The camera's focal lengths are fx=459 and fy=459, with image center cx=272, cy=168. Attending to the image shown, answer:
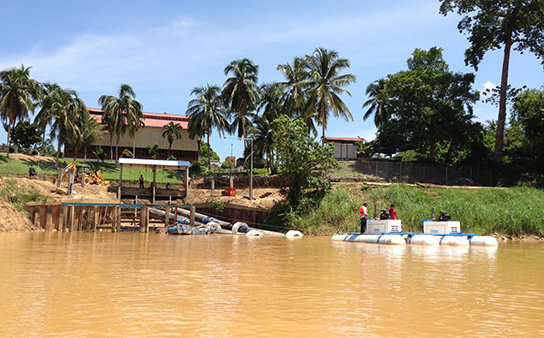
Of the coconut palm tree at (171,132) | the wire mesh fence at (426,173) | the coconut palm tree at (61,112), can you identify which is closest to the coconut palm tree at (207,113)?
the coconut palm tree at (171,132)

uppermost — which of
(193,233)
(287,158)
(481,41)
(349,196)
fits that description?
(481,41)

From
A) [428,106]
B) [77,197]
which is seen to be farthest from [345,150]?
[77,197]

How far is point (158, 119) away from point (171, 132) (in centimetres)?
808

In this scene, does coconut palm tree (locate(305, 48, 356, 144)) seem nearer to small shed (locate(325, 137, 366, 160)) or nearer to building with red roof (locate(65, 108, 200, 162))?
small shed (locate(325, 137, 366, 160))

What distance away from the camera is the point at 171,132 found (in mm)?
63156

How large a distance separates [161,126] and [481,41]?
43.0m

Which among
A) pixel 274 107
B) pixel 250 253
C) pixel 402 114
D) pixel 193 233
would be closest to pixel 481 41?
pixel 402 114

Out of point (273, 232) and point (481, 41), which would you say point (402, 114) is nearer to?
point (481, 41)

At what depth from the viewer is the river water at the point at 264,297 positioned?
6.02m

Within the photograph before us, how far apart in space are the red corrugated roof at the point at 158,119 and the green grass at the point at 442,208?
40.1 meters

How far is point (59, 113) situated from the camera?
5462cm

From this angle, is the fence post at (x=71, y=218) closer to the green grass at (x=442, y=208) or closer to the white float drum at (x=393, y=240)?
the green grass at (x=442, y=208)

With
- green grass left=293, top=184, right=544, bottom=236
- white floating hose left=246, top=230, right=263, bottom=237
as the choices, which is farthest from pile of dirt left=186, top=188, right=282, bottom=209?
white floating hose left=246, top=230, right=263, bottom=237

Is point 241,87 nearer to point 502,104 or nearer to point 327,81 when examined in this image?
point 327,81
